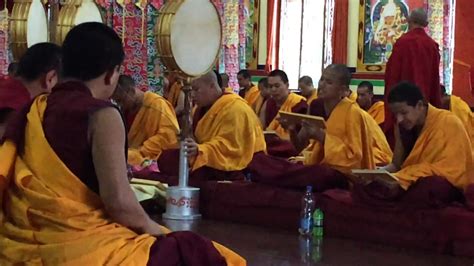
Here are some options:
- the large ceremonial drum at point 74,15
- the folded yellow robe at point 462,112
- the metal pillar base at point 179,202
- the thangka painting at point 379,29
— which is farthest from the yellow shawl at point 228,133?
the thangka painting at point 379,29

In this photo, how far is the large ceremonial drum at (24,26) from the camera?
17.8 feet

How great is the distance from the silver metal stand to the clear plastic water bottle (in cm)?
91

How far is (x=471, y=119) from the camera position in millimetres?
9305

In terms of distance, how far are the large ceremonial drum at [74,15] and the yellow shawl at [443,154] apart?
250 cm

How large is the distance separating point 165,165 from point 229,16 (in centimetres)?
720

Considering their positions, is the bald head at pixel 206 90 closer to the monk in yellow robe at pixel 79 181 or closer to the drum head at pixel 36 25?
the drum head at pixel 36 25

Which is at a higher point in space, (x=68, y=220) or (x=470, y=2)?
(x=470, y=2)

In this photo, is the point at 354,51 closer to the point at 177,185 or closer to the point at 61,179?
the point at 177,185

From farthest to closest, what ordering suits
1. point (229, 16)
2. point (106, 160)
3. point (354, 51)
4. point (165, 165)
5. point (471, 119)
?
point (229, 16)
point (354, 51)
point (471, 119)
point (165, 165)
point (106, 160)

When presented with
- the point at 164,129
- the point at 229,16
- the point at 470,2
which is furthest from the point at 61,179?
the point at 229,16

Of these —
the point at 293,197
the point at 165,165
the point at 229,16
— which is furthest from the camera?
the point at 229,16

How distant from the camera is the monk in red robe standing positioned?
812 cm

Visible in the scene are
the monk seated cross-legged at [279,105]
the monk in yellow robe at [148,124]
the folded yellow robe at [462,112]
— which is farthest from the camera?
the folded yellow robe at [462,112]

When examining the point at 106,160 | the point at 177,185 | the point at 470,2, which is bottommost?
the point at 177,185
